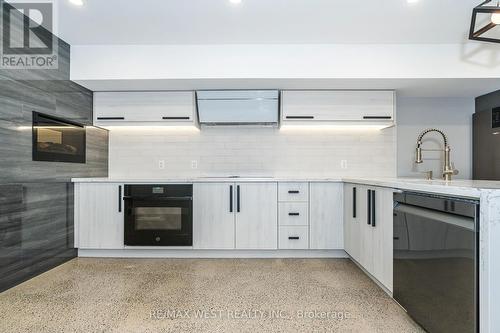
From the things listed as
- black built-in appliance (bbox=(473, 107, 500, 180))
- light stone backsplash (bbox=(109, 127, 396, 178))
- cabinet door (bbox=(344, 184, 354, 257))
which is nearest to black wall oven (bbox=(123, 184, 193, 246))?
light stone backsplash (bbox=(109, 127, 396, 178))

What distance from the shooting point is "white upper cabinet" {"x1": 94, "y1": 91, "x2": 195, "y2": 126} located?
341 cm

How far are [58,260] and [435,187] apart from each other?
10.8ft

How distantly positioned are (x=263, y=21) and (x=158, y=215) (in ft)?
7.20

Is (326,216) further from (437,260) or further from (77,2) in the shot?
(77,2)

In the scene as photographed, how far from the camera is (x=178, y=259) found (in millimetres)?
3119

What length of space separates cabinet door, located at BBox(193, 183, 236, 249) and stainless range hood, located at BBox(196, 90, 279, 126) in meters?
0.85

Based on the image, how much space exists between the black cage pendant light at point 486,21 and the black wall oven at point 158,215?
263 cm

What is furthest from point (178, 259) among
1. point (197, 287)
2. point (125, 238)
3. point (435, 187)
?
point (435, 187)

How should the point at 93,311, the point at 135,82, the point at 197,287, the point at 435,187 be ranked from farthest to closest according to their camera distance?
the point at 135,82 → the point at 197,287 → the point at 93,311 → the point at 435,187

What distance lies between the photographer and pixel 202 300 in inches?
82.7

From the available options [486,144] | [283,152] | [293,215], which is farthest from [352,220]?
[486,144]

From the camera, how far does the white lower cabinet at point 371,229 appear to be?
6.74 feet

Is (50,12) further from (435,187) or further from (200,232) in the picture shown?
(435,187)

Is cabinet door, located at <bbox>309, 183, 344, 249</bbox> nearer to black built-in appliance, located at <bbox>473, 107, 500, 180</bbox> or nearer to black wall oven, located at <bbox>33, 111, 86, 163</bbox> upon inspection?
black built-in appliance, located at <bbox>473, 107, 500, 180</bbox>
